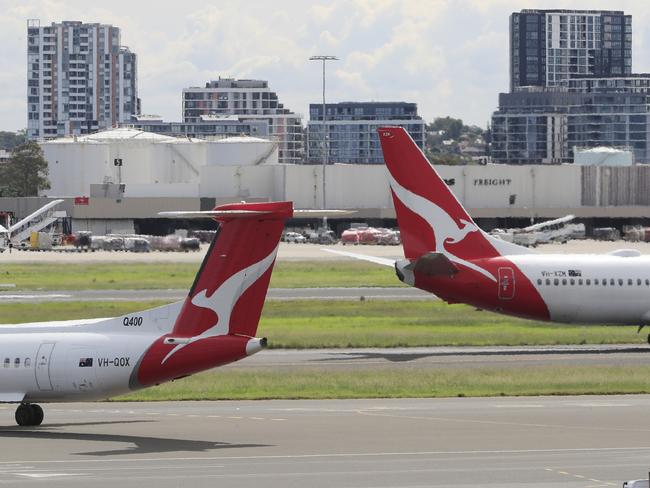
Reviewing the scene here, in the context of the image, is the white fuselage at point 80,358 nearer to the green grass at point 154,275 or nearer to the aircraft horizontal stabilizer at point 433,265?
the aircraft horizontal stabilizer at point 433,265

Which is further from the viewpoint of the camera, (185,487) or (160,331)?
(160,331)

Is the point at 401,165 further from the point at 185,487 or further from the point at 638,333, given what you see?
the point at 185,487

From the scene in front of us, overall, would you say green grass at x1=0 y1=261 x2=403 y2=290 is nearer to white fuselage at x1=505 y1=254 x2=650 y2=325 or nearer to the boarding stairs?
white fuselage at x1=505 y1=254 x2=650 y2=325

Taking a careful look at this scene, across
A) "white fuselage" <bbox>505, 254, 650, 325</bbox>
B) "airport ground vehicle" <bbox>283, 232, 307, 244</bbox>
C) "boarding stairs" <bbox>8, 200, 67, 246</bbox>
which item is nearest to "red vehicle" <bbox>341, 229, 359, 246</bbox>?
"airport ground vehicle" <bbox>283, 232, 307, 244</bbox>

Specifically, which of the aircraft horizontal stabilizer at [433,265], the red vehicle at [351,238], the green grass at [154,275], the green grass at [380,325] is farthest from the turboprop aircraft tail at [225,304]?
the red vehicle at [351,238]

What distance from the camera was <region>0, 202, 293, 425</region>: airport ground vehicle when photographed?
36094mm

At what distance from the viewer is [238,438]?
3691cm

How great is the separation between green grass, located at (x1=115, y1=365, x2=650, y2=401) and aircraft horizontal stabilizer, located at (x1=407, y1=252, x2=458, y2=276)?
20.1 ft

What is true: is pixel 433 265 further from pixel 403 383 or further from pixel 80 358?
pixel 80 358

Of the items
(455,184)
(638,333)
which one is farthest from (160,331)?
(455,184)

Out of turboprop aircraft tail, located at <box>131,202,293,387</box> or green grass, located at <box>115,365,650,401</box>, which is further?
green grass, located at <box>115,365,650,401</box>

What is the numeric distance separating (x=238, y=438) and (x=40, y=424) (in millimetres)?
5551

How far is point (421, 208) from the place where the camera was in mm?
57969

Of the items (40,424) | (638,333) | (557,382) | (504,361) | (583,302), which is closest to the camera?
(40,424)
